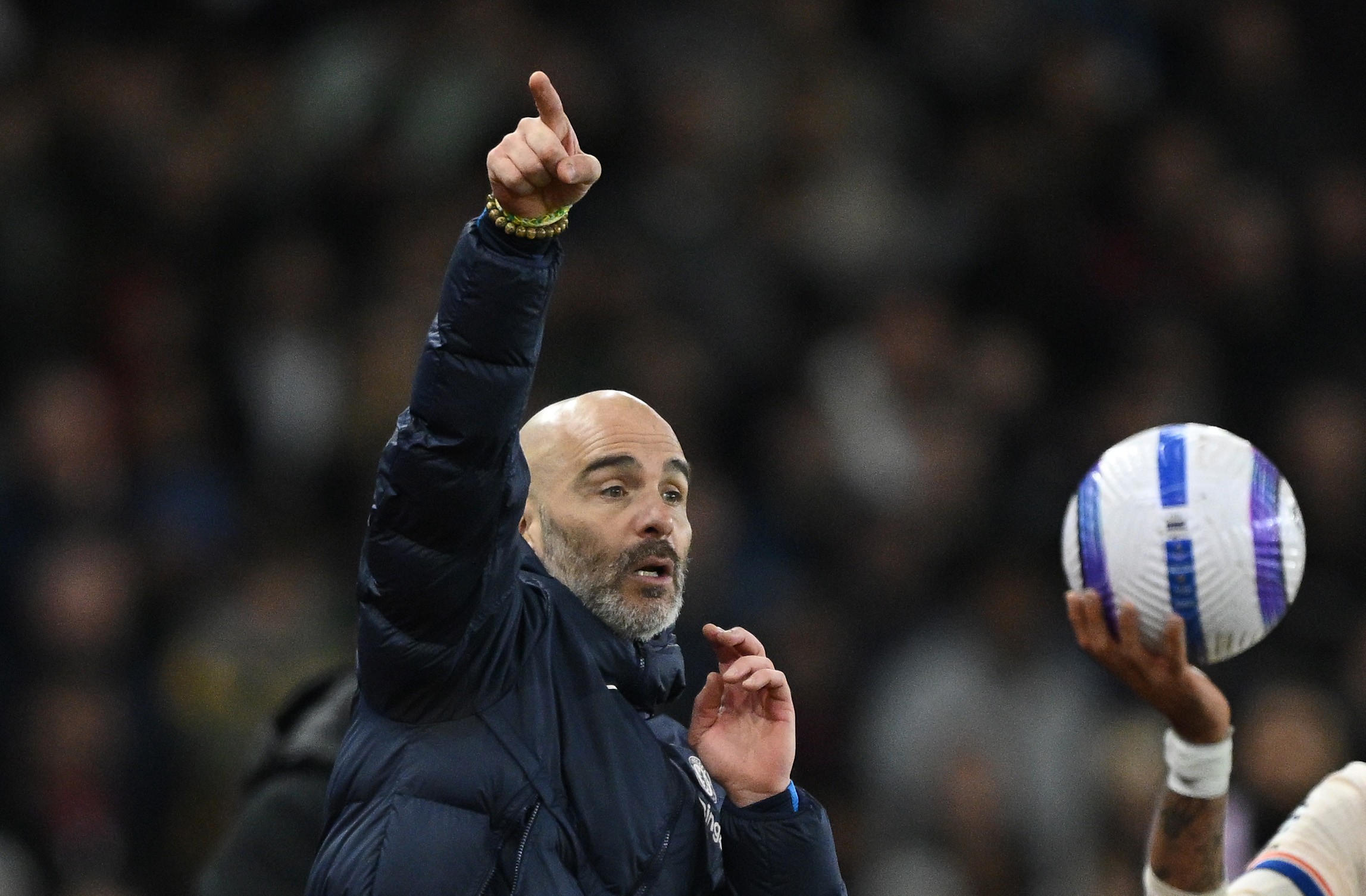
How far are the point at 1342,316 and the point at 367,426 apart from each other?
4184 millimetres

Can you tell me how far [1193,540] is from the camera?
3.06m

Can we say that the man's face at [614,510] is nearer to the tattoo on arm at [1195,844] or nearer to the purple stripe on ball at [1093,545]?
the purple stripe on ball at [1093,545]

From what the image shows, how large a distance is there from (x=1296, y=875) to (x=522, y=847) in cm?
144

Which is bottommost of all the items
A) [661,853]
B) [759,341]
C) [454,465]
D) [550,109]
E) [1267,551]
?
[759,341]

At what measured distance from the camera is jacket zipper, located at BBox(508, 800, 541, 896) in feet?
9.41

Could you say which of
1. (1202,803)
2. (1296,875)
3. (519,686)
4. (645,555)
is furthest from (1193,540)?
(519,686)

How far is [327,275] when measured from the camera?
8.23 meters

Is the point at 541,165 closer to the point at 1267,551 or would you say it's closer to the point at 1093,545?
the point at 1093,545

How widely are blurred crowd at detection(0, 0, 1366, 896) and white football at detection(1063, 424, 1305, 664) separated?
2.73m

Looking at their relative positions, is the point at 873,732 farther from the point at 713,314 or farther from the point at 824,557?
the point at 713,314

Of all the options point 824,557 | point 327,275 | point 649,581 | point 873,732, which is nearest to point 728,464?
point 824,557

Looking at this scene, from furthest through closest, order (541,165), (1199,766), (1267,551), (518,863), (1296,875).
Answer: (1296,875)
(1199,766)
(1267,551)
(518,863)
(541,165)

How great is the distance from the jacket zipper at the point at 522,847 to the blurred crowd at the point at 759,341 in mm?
3416

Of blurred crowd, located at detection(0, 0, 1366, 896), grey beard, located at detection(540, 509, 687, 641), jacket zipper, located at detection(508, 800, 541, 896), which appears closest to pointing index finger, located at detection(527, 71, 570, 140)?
grey beard, located at detection(540, 509, 687, 641)
